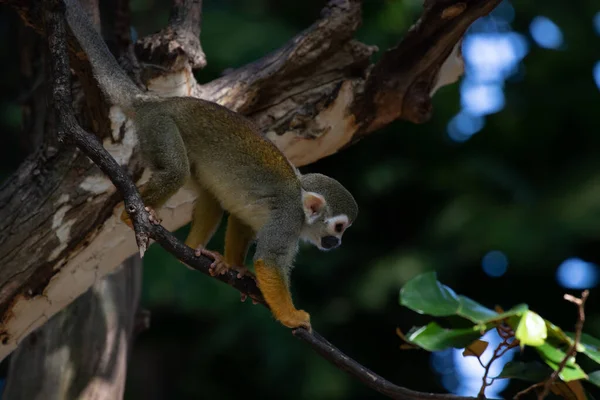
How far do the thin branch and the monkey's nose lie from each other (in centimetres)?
71

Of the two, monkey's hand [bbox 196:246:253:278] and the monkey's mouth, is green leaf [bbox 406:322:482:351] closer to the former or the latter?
the monkey's mouth

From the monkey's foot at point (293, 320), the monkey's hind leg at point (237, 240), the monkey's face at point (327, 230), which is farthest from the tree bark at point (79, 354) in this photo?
the monkey's foot at point (293, 320)

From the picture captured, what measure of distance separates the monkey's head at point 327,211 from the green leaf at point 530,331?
0.96 m

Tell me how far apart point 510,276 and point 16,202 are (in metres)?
4.04

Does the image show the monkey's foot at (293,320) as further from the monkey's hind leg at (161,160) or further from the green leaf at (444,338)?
the monkey's hind leg at (161,160)

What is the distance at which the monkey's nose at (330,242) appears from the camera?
3.69m

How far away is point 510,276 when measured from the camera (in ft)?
20.7

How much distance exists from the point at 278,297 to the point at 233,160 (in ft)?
2.22

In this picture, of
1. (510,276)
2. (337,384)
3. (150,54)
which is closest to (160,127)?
(150,54)

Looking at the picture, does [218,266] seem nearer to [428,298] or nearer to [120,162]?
[120,162]

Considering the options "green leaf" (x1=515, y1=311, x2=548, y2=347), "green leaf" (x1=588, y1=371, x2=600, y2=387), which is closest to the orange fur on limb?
"green leaf" (x1=515, y1=311, x2=548, y2=347)

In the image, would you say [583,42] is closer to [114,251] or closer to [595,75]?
[595,75]

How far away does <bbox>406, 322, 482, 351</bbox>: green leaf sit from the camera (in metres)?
3.33

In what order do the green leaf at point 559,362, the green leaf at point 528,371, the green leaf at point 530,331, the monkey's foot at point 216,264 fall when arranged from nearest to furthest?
the green leaf at point 530,331 → the green leaf at point 559,362 → the monkey's foot at point 216,264 → the green leaf at point 528,371
